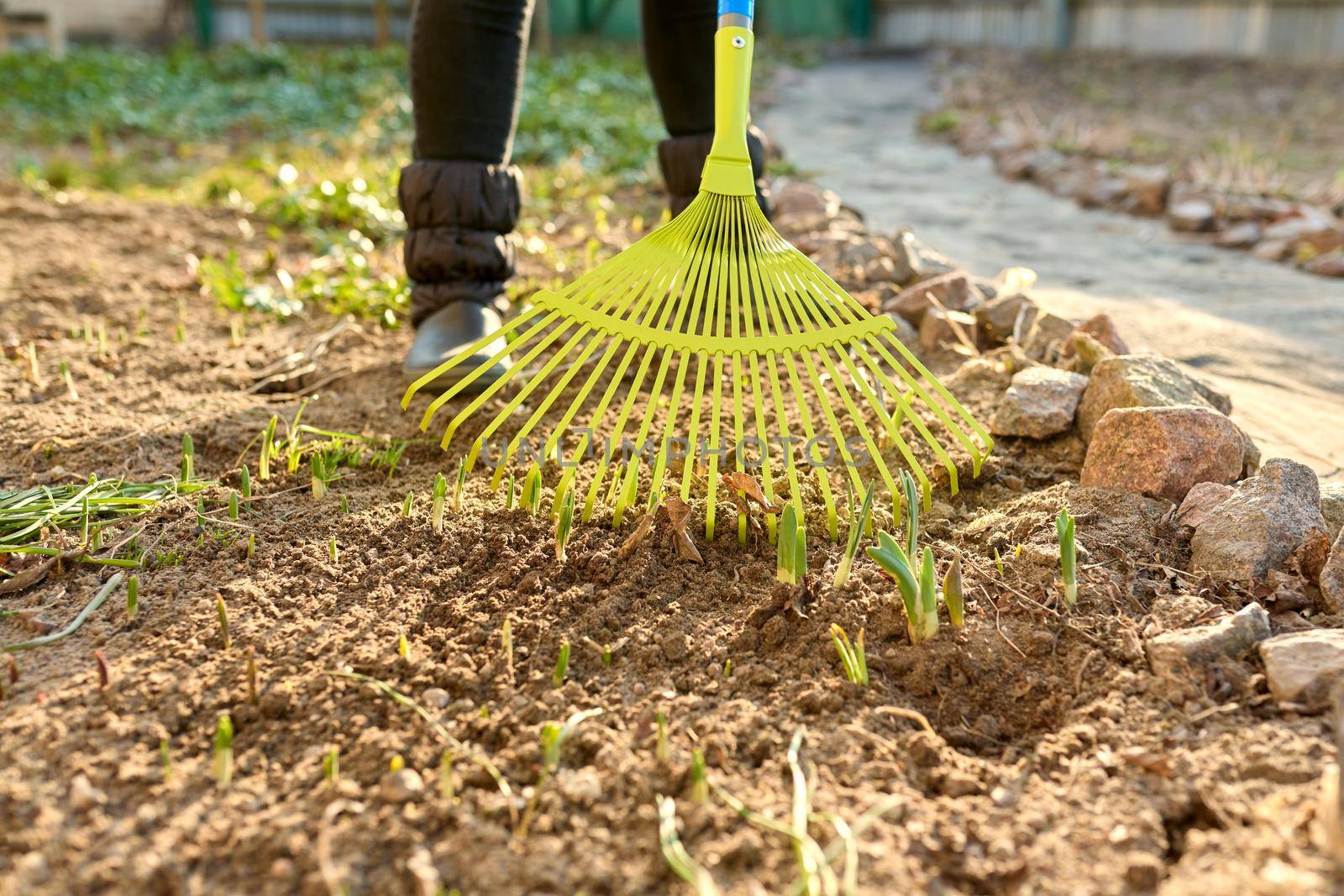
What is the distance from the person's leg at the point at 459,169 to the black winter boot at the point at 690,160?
45cm

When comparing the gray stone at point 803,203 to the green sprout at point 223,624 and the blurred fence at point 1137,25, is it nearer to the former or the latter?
the green sprout at point 223,624

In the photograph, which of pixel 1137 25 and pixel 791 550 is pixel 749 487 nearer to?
pixel 791 550

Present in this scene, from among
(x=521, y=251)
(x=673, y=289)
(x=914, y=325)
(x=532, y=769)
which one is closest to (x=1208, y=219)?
(x=914, y=325)

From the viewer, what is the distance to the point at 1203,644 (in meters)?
1.24

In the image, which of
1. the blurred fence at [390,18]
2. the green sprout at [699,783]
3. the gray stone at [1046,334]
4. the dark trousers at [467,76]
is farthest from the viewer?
the blurred fence at [390,18]

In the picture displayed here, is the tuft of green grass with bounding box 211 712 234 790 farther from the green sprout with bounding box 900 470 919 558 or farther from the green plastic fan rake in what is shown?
the green sprout with bounding box 900 470 919 558

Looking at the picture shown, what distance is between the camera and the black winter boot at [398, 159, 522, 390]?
6.75ft

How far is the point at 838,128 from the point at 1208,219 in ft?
10.0

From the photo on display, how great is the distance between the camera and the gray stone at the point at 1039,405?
72.2 inches

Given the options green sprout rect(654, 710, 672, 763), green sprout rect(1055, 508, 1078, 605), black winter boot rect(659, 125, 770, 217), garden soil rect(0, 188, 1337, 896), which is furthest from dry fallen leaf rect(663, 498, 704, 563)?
black winter boot rect(659, 125, 770, 217)

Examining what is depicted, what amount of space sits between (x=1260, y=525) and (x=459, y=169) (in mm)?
1543

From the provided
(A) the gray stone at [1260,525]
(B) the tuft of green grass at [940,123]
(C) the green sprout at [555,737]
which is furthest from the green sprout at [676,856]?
(B) the tuft of green grass at [940,123]

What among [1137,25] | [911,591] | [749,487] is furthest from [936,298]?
[1137,25]

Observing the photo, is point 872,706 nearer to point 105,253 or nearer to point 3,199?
point 105,253
